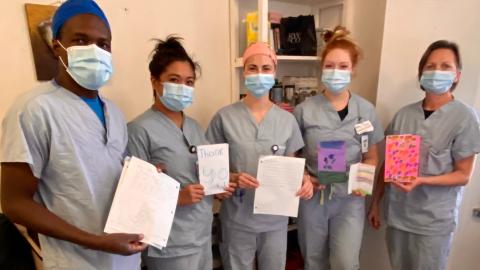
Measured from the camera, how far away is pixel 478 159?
1.84m

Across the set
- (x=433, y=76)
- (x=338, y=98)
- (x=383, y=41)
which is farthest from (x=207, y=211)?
(x=383, y=41)

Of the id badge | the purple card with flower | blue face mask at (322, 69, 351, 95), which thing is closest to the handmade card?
the purple card with flower

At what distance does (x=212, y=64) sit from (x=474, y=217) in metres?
2.01

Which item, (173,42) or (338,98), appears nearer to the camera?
(173,42)

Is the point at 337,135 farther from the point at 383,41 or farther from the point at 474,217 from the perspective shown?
the point at 474,217

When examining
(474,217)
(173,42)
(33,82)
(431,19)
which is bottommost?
(474,217)

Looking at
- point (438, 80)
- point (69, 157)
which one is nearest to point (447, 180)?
point (438, 80)

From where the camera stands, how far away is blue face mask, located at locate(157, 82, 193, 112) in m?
1.20

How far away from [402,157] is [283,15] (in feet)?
4.14

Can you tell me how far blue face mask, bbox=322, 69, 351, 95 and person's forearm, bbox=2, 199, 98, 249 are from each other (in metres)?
1.23

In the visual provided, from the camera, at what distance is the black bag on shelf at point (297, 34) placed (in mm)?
1880

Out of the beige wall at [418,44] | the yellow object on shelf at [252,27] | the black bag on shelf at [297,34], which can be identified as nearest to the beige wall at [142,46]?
the yellow object on shelf at [252,27]

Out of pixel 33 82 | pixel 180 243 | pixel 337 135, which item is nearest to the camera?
pixel 180 243

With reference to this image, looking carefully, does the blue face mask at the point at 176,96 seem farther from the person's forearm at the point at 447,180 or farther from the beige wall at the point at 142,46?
the person's forearm at the point at 447,180
